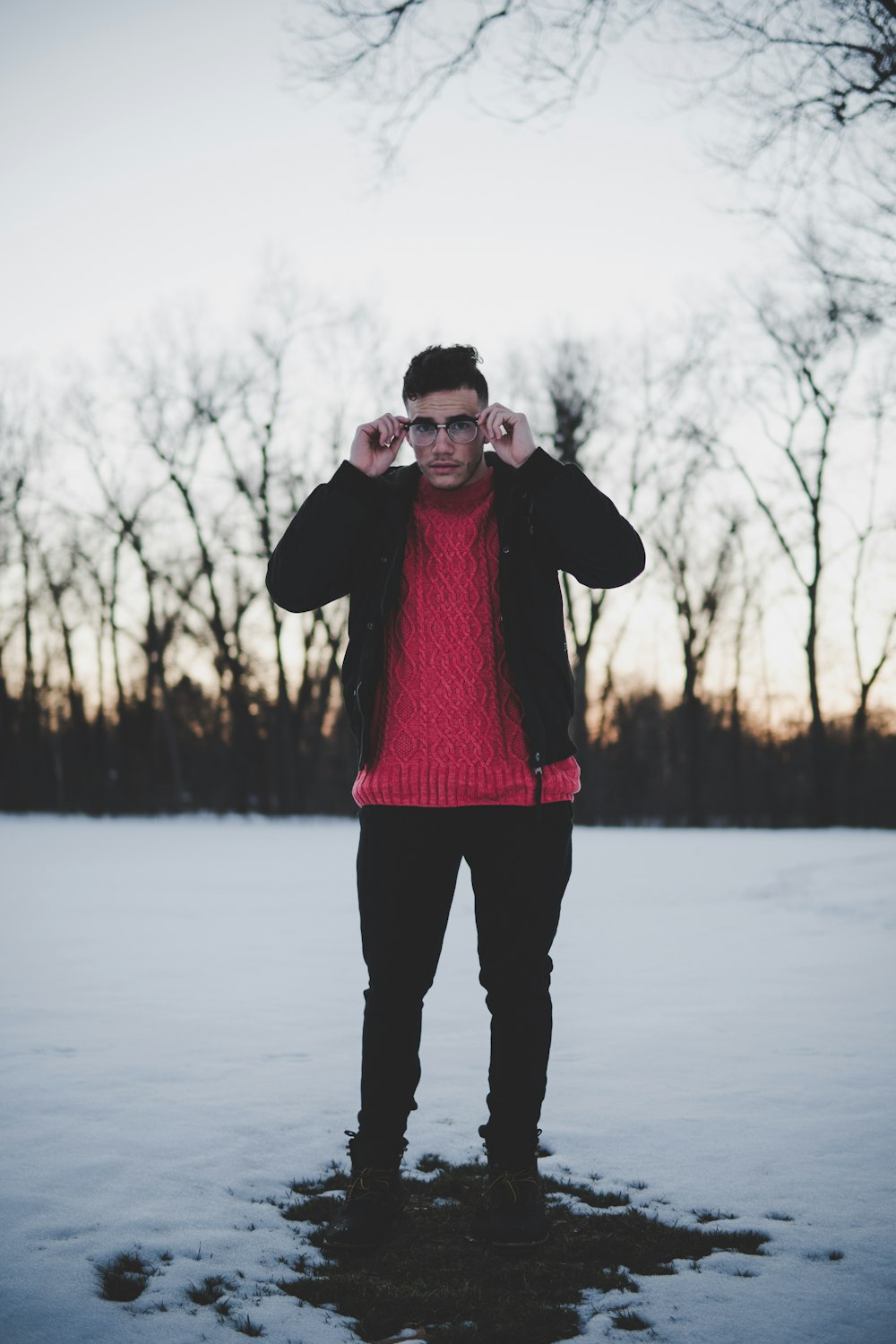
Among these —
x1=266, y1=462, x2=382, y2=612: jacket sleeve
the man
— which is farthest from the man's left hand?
x1=266, y1=462, x2=382, y2=612: jacket sleeve

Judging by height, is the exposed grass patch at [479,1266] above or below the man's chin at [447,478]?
below

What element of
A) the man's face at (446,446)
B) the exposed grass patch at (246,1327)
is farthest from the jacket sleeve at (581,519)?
the exposed grass patch at (246,1327)

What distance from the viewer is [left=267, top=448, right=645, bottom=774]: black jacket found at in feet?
8.07

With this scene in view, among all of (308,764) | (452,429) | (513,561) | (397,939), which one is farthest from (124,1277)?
(308,764)

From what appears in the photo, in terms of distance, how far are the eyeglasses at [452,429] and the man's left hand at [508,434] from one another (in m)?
0.03

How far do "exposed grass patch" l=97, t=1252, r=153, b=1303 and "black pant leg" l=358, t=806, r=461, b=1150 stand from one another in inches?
22.2

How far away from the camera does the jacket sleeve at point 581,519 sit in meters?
2.45

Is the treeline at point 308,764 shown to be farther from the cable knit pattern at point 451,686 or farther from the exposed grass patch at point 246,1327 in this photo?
the exposed grass patch at point 246,1327

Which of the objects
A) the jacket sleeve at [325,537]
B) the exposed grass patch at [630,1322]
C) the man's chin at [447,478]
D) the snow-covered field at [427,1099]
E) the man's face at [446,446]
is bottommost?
the snow-covered field at [427,1099]

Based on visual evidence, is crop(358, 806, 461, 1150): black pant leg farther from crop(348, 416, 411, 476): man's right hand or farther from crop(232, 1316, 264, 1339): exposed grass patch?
crop(348, 416, 411, 476): man's right hand

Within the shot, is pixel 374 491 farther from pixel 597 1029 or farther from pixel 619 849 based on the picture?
pixel 619 849

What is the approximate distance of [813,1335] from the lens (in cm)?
193

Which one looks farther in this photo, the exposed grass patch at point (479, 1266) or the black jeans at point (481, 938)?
the black jeans at point (481, 938)

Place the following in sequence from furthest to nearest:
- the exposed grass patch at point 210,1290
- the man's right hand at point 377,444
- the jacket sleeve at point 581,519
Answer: the man's right hand at point 377,444
the jacket sleeve at point 581,519
the exposed grass patch at point 210,1290
